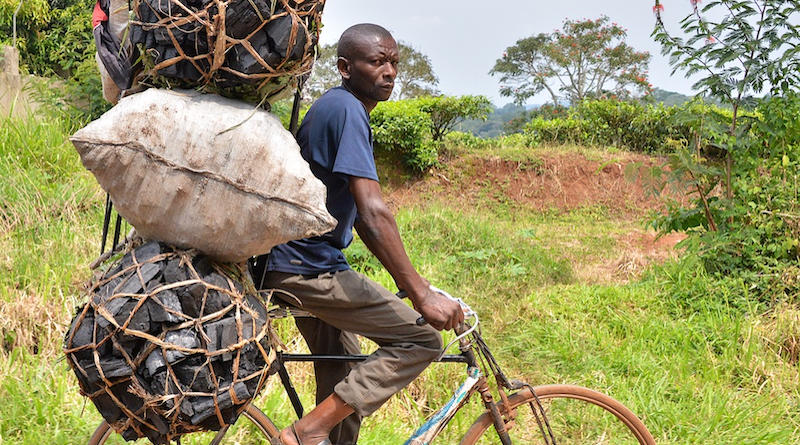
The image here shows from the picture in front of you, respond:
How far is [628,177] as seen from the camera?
17.6ft

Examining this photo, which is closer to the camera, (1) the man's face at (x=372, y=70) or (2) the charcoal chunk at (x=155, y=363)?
(2) the charcoal chunk at (x=155, y=363)

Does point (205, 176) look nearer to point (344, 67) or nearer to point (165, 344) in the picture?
point (165, 344)

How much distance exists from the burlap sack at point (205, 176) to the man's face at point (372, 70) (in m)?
0.57

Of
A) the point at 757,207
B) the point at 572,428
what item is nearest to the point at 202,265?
the point at 572,428

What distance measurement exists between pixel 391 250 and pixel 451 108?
9849 millimetres

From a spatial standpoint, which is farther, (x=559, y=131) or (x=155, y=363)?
(x=559, y=131)

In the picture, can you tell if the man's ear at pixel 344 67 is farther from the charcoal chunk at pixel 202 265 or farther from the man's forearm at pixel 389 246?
the charcoal chunk at pixel 202 265

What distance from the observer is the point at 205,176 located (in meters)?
1.86

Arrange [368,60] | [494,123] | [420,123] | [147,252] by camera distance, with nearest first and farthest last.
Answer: [147,252], [368,60], [420,123], [494,123]

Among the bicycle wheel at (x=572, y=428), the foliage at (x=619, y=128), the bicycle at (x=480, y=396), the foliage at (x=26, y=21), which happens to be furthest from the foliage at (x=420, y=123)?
the bicycle at (x=480, y=396)

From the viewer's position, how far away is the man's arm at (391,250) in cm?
209

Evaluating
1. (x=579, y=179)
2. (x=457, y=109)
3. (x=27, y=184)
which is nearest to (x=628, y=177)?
(x=27, y=184)

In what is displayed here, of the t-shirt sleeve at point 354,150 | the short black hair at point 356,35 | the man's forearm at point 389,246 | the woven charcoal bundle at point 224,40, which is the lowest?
the man's forearm at point 389,246

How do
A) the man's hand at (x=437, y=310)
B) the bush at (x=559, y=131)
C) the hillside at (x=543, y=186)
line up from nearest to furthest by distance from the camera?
the man's hand at (x=437, y=310) < the hillside at (x=543, y=186) < the bush at (x=559, y=131)
